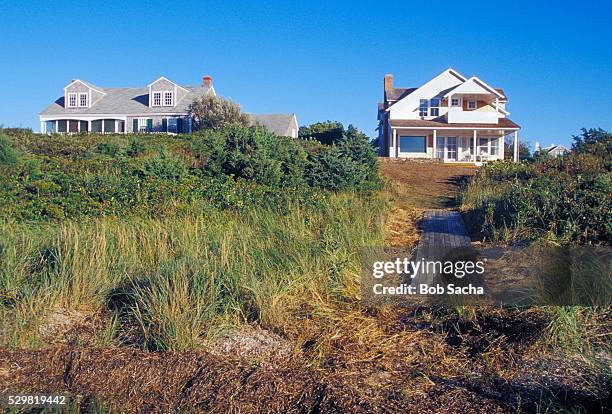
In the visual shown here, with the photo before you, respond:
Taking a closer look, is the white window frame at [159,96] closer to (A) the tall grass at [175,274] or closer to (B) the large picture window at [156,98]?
(B) the large picture window at [156,98]

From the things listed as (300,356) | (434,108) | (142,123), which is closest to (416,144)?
(434,108)

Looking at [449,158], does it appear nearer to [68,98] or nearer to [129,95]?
[129,95]

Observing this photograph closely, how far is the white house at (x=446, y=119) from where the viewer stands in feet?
130

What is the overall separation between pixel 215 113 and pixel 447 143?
15.9 m

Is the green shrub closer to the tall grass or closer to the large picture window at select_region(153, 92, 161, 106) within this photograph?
the tall grass

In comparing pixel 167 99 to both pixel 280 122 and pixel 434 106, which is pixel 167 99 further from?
pixel 434 106

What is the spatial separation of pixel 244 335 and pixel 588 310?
3.06 metres

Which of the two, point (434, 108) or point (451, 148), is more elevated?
point (434, 108)

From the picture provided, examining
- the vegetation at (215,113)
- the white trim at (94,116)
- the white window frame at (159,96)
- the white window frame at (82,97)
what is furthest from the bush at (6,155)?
the white window frame at (82,97)

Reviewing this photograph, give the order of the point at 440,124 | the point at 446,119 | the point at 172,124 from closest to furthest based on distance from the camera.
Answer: the point at 440,124, the point at 446,119, the point at 172,124

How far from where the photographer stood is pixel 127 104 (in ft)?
166

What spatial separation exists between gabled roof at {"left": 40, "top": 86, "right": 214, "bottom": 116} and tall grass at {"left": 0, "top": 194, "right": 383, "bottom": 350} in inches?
1619

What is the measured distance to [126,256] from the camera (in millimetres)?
7262

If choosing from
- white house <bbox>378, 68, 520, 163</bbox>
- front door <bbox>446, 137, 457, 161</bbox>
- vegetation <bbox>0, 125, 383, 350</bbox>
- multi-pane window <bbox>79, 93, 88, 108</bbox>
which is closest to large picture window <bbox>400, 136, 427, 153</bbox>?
white house <bbox>378, 68, 520, 163</bbox>
